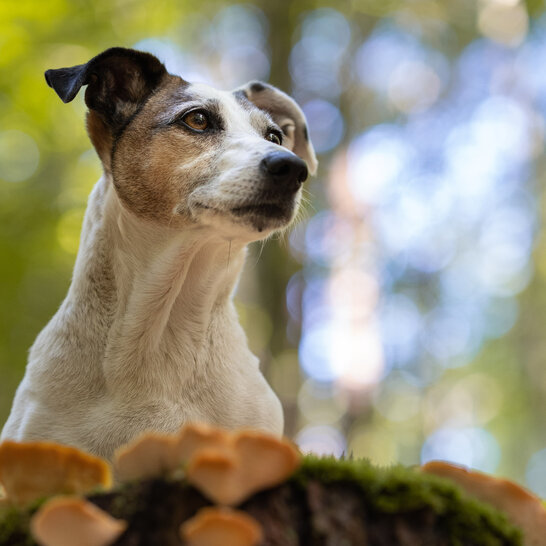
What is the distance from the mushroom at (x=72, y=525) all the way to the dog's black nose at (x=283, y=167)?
2473 mm

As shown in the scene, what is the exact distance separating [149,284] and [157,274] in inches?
3.4

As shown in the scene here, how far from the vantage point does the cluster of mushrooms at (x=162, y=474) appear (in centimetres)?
168

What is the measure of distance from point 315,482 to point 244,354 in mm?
2485

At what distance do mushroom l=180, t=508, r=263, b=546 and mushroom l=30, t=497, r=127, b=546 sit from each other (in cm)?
25

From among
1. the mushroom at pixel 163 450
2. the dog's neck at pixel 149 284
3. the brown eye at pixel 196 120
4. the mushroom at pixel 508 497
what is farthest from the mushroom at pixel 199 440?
the brown eye at pixel 196 120

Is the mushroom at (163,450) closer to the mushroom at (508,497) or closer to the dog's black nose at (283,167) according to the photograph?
the mushroom at (508,497)

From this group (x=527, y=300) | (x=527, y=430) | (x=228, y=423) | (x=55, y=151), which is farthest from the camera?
(x=527, y=430)

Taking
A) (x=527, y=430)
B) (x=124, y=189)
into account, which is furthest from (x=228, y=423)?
(x=527, y=430)

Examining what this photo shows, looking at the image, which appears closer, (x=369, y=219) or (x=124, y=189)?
(x=124, y=189)

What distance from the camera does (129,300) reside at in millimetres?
4145

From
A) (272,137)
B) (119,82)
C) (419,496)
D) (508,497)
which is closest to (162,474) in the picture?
(419,496)

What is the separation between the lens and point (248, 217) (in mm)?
3945

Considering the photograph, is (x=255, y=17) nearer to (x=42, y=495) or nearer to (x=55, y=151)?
(x=55, y=151)

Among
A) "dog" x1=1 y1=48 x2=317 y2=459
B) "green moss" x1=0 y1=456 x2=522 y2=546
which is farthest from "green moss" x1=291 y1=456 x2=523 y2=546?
"dog" x1=1 y1=48 x2=317 y2=459
